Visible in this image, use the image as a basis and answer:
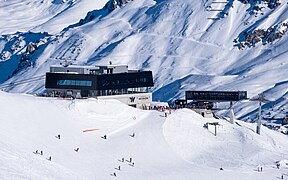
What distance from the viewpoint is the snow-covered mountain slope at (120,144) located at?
79.2m

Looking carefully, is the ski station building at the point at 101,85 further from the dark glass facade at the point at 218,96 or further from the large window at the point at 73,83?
the dark glass facade at the point at 218,96

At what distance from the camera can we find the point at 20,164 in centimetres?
7494

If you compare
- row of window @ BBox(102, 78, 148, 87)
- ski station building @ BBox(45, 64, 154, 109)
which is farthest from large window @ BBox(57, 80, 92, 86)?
row of window @ BBox(102, 78, 148, 87)

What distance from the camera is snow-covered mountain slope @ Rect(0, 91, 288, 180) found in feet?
260

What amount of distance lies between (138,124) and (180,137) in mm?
5255

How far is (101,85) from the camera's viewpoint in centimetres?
10950

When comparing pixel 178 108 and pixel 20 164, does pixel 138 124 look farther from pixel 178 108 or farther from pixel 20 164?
pixel 20 164

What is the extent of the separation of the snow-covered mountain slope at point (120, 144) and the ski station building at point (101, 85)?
6780mm

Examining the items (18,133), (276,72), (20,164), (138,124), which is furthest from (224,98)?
(276,72)

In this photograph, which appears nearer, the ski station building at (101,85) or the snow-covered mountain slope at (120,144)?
the snow-covered mountain slope at (120,144)

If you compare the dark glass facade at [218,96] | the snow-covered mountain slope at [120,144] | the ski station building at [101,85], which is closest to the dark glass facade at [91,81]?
the ski station building at [101,85]

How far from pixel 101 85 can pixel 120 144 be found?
2121cm

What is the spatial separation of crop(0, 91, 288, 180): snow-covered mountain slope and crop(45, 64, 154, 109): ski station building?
6.78 m

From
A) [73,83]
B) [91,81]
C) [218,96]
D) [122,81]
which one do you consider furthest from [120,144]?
[218,96]
